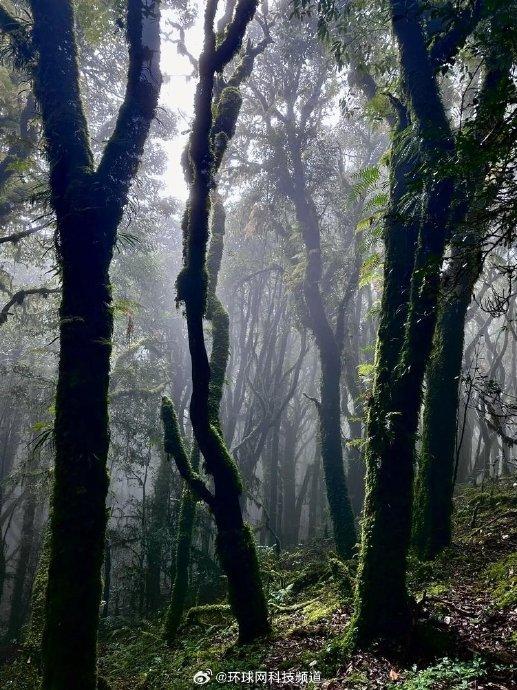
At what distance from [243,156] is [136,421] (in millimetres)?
10516

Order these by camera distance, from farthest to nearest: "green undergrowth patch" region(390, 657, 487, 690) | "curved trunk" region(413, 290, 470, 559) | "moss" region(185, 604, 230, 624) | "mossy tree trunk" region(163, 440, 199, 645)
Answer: "mossy tree trunk" region(163, 440, 199, 645) < "moss" region(185, 604, 230, 624) < "curved trunk" region(413, 290, 470, 559) < "green undergrowth patch" region(390, 657, 487, 690)

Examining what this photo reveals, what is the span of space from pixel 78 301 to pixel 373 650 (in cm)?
469

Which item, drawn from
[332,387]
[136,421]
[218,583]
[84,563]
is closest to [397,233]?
[84,563]

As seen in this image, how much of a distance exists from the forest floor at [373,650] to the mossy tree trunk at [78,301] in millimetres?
1739

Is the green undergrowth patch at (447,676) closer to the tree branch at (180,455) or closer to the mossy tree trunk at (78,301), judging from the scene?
the mossy tree trunk at (78,301)

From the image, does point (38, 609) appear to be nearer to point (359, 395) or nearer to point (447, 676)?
point (359, 395)

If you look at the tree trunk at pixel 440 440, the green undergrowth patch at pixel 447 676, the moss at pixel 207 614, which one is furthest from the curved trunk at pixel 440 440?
the moss at pixel 207 614

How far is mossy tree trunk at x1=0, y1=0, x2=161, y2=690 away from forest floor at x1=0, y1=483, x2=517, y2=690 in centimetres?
174

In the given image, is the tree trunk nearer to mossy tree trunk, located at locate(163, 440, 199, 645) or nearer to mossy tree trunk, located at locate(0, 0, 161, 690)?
mossy tree trunk, located at locate(163, 440, 199, 645)

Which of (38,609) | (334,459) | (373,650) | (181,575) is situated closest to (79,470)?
(373,650)

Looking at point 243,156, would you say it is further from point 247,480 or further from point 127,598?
point 127,598

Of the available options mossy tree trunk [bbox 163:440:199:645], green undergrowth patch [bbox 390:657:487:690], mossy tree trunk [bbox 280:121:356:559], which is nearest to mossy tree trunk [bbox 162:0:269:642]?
mossy tree trunk [bbox 163:440:199:645]

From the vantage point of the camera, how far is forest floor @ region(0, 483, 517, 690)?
4191 mm

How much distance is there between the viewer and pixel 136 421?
18.3 metres
